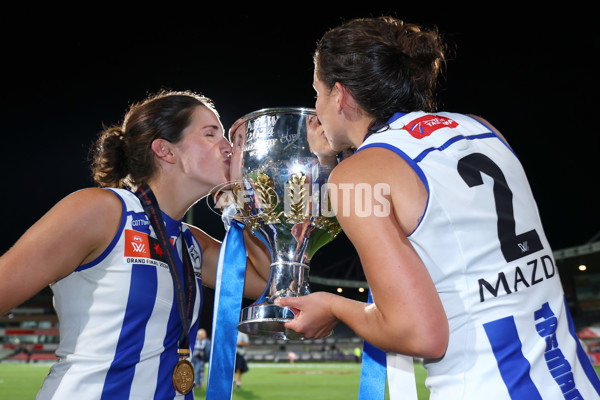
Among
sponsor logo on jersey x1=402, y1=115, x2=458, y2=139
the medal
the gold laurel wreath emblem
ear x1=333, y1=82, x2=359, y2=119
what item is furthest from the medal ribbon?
sponsor logo on jersey x1=402, y1=115, x2=458, y2=139

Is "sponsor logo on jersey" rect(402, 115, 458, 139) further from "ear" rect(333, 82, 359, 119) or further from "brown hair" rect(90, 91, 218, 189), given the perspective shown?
"brown hair" rect(90, 91, 218, 189)

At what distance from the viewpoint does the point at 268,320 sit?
140cm

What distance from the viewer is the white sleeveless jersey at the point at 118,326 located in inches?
57.0

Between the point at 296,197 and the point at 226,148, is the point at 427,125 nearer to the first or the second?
the point at 296,197

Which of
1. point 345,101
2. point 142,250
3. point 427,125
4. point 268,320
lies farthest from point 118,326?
point 427,125

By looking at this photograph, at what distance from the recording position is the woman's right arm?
128 centimetres

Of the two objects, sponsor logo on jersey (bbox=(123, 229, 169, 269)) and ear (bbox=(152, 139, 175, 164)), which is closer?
sponsor logo on jersey (bbox=(123, 229, 169, 269))

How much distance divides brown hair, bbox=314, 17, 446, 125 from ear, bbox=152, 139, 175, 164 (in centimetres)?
80

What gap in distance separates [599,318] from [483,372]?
112 feet

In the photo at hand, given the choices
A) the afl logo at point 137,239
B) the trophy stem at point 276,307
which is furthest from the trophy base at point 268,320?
the afl logo at point 137,239

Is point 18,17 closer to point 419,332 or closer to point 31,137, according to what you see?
point 31,137

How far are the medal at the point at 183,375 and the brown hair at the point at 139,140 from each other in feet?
2.24

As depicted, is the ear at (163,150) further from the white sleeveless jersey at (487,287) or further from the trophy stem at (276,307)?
the white sleeveless jersey at (487,287)

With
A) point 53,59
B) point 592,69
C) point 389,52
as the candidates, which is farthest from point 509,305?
point 592,69
